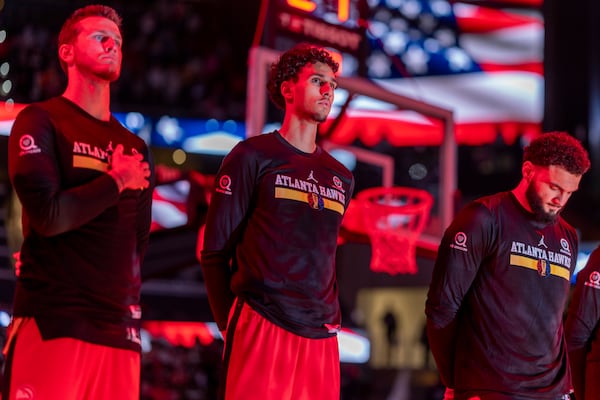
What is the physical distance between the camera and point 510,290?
14.3ft

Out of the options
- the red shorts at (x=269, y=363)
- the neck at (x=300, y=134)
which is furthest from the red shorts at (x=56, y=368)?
the neck at (x=300, y=134)

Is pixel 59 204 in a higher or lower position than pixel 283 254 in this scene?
higher

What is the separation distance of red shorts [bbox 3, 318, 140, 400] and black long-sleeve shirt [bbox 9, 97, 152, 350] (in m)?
0.04

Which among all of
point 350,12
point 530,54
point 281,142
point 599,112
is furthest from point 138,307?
A: point 530,54

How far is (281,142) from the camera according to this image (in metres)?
4.11

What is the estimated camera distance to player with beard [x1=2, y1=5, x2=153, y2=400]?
10.8 feet

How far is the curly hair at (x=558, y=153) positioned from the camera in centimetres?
446

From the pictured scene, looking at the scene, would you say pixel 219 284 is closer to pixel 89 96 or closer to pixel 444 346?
pixel 89 96

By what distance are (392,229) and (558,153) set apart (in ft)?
16.4

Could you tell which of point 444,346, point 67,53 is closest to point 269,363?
point 444,346

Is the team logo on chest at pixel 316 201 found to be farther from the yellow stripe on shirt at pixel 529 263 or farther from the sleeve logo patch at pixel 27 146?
the sleeve logo patch at pixel 27 146

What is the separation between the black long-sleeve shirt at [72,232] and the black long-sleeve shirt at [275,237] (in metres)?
0.48

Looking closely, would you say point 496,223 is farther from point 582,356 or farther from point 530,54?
point 530,54

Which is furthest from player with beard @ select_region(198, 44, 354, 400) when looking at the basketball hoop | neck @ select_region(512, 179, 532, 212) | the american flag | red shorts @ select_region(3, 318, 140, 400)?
the american flag
